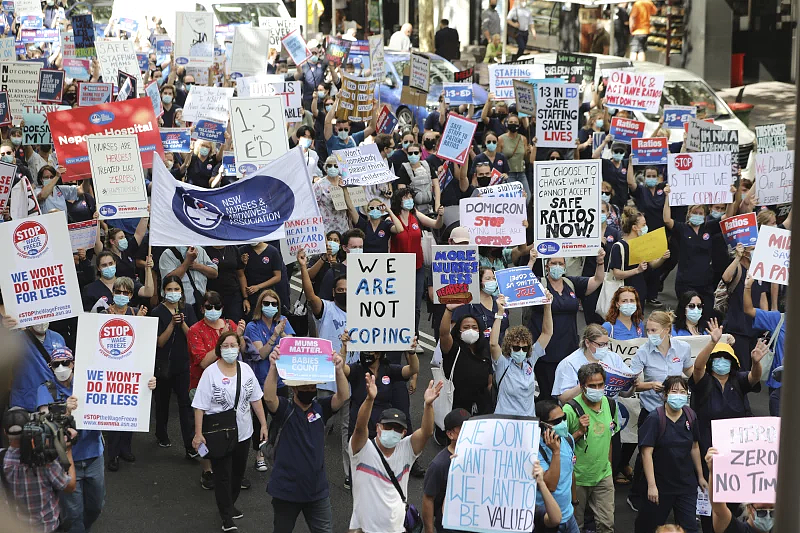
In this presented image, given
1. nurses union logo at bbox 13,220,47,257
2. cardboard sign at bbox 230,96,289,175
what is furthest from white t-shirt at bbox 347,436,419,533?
cardboard sign at bbox 230,96,289,175

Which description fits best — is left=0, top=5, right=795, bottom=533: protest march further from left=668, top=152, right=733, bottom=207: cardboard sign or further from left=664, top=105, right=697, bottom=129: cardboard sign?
left=664, top=105, right=697, bottom=129: cardboard sign

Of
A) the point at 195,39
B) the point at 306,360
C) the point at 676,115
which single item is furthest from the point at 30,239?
the point at 195,39

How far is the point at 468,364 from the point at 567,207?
A: 2652 millimetres

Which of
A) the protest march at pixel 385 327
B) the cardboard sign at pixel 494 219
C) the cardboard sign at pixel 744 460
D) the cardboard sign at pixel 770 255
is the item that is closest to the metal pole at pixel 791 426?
the protest march at pixel 385 327

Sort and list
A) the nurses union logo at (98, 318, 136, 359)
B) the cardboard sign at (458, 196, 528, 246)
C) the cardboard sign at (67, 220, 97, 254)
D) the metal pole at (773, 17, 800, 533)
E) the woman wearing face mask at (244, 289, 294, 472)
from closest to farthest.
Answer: the metal pole at (773, 17, 800, 533), the nurses union logo at (98, 318, 136, 359), the woman wearing face mask at (244, 289, 294, 472), the cardboard sign at (67, 220, 97, 254), the cardboard sign at (458, 196, 528, 246)

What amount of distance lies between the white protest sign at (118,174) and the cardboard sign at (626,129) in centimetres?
728

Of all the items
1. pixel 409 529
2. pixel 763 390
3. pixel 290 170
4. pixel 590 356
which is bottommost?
pixel 763 390

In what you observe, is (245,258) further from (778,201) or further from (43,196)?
(778,201)

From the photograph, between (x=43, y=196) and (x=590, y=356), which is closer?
(x=590, y=356)

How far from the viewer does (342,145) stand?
16281mm

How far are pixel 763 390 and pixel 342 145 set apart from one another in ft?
23.4

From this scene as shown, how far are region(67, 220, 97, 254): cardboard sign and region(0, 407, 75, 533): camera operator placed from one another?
4.32m

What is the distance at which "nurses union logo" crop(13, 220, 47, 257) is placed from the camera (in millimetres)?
→ 8984

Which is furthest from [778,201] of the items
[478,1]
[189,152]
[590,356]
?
[478,1]
